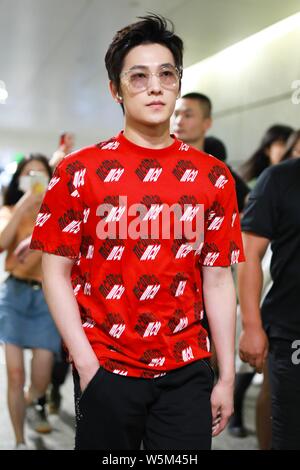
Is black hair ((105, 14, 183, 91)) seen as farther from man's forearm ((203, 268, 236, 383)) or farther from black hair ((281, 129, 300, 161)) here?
black hair ((281, 129, 300, 161))

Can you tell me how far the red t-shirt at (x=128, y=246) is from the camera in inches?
59.5

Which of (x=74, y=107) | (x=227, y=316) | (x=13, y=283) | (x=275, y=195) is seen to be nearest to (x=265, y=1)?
(x=275, y=195)

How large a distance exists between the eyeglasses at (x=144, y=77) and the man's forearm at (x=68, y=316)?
46 centimetres

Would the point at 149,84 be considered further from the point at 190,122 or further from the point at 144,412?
the point at 190,122

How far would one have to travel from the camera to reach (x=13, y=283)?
3174mm

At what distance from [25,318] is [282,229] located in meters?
1.51

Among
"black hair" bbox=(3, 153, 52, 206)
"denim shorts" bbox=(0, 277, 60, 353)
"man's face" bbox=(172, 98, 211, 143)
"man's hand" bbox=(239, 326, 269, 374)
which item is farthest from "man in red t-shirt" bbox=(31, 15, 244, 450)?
"black hair" bbox=(3, 153, 52, 206)

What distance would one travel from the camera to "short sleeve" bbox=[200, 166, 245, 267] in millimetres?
1610

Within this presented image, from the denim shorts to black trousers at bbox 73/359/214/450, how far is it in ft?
5.15

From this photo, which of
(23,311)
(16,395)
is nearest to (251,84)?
(23,311)

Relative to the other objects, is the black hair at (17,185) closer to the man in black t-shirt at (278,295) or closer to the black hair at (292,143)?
the black hair at (292,143)

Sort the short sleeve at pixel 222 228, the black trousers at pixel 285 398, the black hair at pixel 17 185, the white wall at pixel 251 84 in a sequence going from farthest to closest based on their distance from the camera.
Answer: the white wall at pixel 251 84 → the black hair at pixel 17 185 → the black trousers at pixel 285 398 → the short sleeve at pixel 222 228

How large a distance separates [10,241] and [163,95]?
→ 5.58ft

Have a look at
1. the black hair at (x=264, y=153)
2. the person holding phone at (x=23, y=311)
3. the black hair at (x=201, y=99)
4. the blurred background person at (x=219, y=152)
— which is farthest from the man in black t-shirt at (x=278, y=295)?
the black hair at (x=264, y=153)
